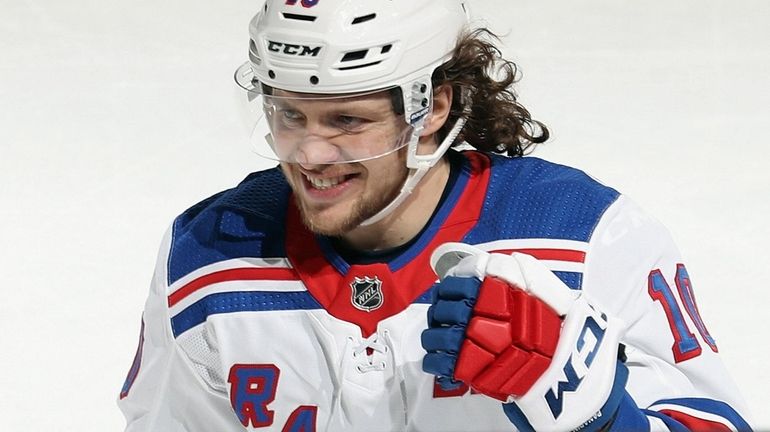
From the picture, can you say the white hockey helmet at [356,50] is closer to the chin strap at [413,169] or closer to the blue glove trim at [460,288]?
the chin strap at [413,169]

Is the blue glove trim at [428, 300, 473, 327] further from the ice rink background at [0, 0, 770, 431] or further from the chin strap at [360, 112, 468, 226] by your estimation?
the ice rink background at [0, 0, 770, 431]

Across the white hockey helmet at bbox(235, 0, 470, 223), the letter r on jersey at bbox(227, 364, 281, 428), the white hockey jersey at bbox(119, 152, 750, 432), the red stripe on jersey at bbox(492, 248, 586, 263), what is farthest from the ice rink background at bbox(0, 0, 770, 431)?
the white hockey helmet at bbox(235, 0, 470, 223)

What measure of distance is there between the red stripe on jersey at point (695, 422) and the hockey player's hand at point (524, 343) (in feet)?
0.56

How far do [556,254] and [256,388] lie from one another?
0.60 meters

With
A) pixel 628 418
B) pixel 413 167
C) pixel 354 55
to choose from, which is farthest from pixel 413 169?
pixel 628 418

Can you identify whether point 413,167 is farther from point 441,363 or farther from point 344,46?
point 441,363

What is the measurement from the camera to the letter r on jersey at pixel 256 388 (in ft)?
9.52

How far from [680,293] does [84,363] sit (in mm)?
1642

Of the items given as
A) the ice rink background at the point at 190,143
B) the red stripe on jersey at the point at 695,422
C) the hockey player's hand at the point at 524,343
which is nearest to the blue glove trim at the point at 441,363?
the hockey player's hand at the point at 524,343

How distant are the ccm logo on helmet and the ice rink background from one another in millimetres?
1237

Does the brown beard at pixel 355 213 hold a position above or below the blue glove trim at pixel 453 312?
above

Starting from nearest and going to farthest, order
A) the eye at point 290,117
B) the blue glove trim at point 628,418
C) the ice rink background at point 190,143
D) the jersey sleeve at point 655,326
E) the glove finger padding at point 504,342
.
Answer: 1. the glove finger padding at point 504,342
2. the blue glove trim at point 628,418
3. the jersey sleeve at point 655,326
4. the eye at point 290,117
5. the ice rink background at point 190,143

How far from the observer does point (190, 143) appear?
471 centimetres

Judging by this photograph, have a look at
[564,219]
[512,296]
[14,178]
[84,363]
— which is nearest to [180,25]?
[14,178]
